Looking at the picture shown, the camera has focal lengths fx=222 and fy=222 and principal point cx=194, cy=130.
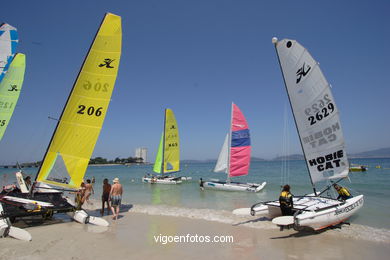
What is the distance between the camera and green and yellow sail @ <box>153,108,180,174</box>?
22.3m

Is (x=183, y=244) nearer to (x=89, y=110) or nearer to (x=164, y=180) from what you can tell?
(x=89, y=110)

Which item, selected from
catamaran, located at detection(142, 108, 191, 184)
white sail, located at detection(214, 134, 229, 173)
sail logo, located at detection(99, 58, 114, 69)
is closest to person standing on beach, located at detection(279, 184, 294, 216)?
sail logo, located at detection(99, 58, 114, 69)

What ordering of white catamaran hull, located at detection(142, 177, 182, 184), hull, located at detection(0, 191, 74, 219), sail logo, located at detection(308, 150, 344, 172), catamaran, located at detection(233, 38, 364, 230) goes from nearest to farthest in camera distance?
1. hull, located at detection(0, 191, 74, 219)
2. catamaran, located at detection(233, 38, 364, 230)
3. sail logo, located at detection(308, 150, 344, 172)
4. white catamaran hull, located at detection(142, 177, 182, 184)

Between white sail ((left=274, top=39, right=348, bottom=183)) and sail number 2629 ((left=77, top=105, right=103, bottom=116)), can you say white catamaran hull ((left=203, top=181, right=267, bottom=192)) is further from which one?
sail number 2629 ((left=77, top=105, right=103, bottom=116))

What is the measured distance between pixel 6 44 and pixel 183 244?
32.1 feet

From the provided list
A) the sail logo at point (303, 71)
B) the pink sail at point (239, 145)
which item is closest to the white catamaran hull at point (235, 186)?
the pink sail at point (239, 145)

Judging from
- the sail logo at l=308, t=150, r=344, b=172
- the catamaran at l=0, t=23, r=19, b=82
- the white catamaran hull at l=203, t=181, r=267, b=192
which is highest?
the catamaran at l=0, t=23, r=19, b=82

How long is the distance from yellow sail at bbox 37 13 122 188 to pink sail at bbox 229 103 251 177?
11604 mm

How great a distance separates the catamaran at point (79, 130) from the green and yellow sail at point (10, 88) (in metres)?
3.35

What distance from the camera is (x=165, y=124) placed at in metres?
22.3

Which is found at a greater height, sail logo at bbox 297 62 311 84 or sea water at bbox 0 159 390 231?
sail logo at bbox 297 62 311 84

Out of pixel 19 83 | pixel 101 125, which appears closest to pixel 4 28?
pixel 19 83

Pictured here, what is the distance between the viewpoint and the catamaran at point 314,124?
655 cm

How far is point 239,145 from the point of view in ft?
56.4
